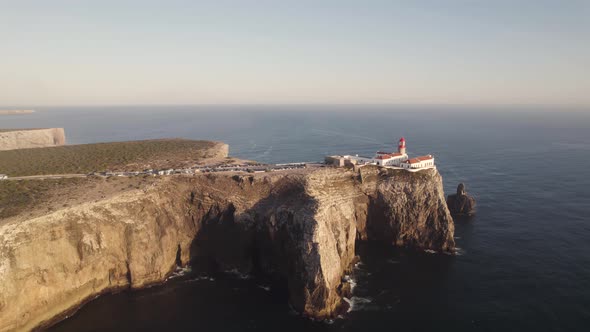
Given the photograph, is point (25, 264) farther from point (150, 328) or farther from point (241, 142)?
point (241, 142)

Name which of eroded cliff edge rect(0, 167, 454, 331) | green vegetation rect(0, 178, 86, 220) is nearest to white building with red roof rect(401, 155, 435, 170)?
eroded cliff edge rect(0, 167, 454, 331)

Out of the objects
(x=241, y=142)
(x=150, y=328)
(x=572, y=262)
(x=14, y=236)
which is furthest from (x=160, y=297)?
(x=241, y=142)

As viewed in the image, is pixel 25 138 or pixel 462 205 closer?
pixel 462 205

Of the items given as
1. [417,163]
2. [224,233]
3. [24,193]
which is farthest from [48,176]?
[417,163]

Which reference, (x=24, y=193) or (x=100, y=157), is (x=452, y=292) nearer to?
(x=24, y=193)

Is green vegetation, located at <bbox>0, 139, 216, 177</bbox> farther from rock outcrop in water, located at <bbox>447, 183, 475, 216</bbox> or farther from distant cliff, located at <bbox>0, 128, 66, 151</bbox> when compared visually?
rock outcrop in water, located at <bbox>447, 183, 475, 216</bbox>

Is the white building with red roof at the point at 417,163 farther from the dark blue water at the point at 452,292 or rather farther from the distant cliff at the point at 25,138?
the distant cliff at the point at 25,138

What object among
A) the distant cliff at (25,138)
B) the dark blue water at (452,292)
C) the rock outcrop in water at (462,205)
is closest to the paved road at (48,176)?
the dark blue water at (452,292)
